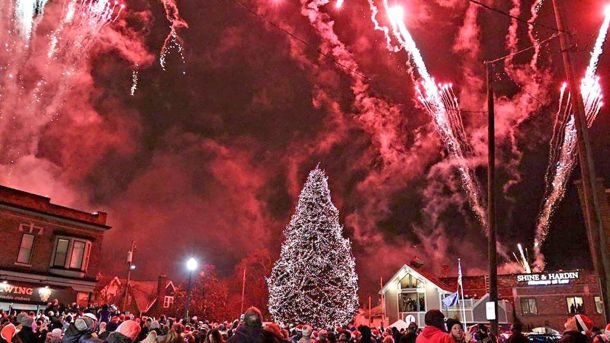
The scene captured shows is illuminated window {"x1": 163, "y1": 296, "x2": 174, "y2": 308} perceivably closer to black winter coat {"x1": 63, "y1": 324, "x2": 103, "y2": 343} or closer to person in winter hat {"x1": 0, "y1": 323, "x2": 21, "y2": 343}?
person in winter hat {"x1": 0, "y1": 323, "x2": 21, "y2": 343}

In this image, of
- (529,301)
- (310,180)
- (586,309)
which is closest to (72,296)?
(310,180)

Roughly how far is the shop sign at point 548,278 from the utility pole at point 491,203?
3199 cm

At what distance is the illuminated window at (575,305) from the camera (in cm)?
4159

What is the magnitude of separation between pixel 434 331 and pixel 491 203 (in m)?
12.6

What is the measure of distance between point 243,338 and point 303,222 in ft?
89.6

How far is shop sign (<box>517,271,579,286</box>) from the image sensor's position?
42500mm

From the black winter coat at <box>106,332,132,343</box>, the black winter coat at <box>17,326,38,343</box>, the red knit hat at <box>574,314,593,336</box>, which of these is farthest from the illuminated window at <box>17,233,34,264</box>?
the red knit hat at <box>574,314,593,336</box>

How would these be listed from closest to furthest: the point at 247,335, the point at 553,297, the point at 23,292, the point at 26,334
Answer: the point at 247,335
the point at 26,334
the point at 23,292
the point at 553,297

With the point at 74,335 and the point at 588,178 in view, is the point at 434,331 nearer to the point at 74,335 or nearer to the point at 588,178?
the point at 74,335

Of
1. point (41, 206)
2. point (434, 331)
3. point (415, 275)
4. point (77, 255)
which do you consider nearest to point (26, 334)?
point (434, 331)

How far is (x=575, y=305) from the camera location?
41.8m

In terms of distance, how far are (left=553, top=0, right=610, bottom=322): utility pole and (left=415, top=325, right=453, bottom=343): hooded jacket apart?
7558 millimetres

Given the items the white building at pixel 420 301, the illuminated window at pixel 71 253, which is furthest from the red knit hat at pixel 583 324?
the white building at pixel 420 301

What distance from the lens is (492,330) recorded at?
15.6 m
